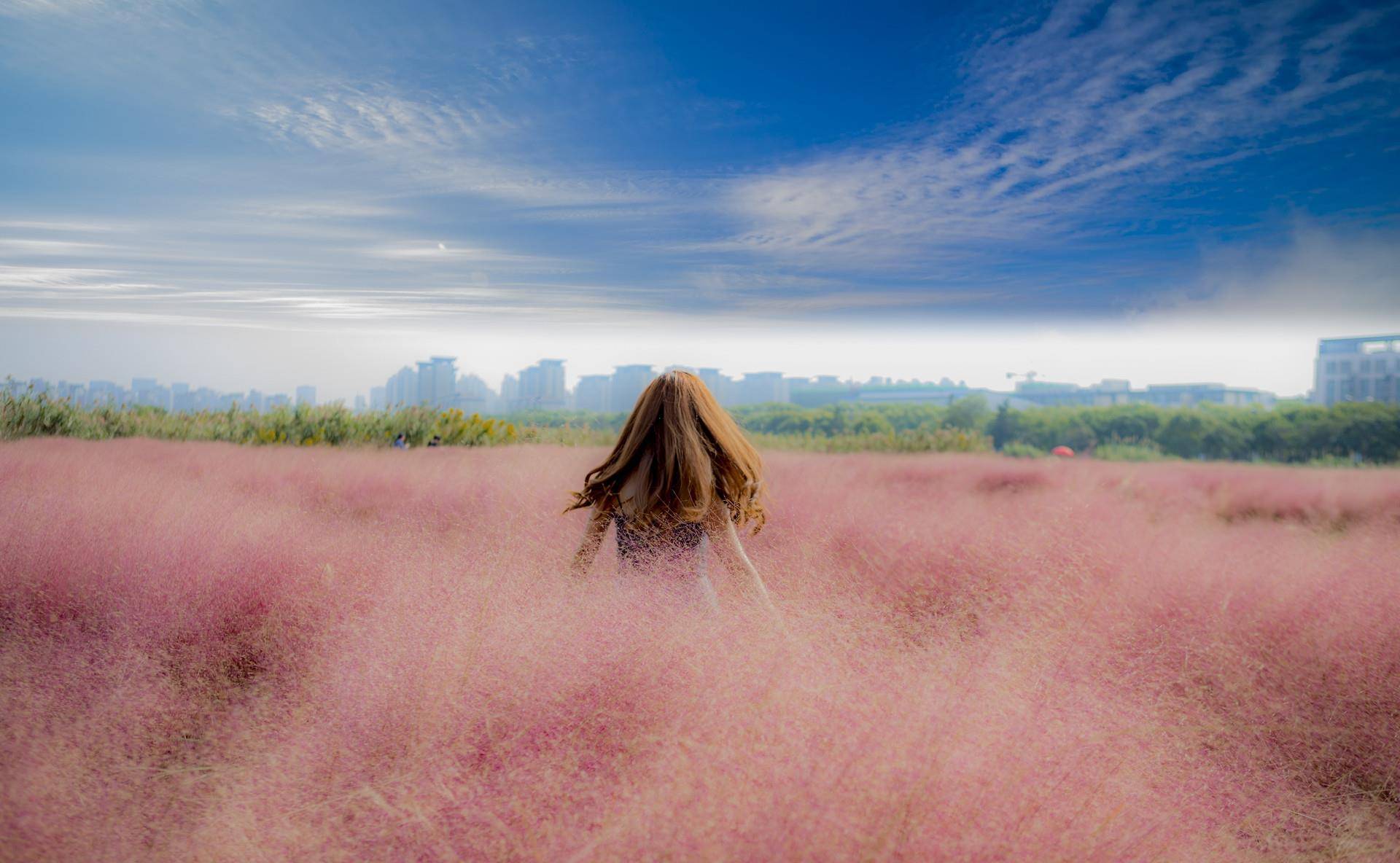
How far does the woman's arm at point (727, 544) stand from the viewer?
2.68 meters

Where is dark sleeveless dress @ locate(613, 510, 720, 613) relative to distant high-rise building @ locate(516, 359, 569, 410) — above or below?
below

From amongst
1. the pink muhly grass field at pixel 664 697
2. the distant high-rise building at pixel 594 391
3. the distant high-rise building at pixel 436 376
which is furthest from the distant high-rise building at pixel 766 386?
the pink muhly grass field at pixel 664 697

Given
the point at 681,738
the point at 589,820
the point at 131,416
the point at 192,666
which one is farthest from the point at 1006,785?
the point at 131,416

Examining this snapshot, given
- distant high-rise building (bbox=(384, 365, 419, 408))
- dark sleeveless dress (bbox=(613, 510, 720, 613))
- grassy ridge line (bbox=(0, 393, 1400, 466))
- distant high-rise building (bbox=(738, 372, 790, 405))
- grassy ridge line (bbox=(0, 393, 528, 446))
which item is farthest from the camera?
distant high-rise building (bbox=(738, 372, 790, 405))

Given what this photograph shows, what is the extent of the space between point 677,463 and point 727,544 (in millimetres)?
381

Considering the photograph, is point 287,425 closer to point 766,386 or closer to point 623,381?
point 623,381

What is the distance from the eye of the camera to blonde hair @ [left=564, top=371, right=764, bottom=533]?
269cm

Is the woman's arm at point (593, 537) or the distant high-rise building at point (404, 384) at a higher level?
the distant high-rise building at point (404, 384)

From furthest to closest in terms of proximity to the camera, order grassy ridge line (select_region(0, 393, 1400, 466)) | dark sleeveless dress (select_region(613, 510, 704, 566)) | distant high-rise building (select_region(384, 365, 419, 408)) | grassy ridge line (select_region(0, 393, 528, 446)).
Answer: distant high-rise building (select_region(384, 365, 419, 408)) → grassy ridge line (select_region(0, 393, 1400, 466)) → grassy ridge line (select_region(0, 393, 528, 446)) → dark sleeveless dress (select_region(613, 510, 704, 566))

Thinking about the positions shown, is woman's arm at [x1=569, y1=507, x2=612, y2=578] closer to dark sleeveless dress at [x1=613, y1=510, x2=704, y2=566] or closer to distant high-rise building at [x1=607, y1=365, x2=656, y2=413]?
dark sleeveless dress at [x1=613, y1=510, x2=704, y2=566]

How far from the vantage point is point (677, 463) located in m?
2.71

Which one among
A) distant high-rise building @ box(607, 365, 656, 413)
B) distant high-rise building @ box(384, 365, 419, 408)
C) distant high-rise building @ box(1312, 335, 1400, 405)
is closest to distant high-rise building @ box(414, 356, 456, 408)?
distant high-rise building @ box(384, 365, 419, 408)

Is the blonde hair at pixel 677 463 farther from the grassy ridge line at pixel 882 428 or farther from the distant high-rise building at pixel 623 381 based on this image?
the distant high-rise building at pixel 623 381

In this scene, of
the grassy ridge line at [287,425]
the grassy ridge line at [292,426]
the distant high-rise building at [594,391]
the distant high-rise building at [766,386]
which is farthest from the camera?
the distant high-rise building at [766,386]
